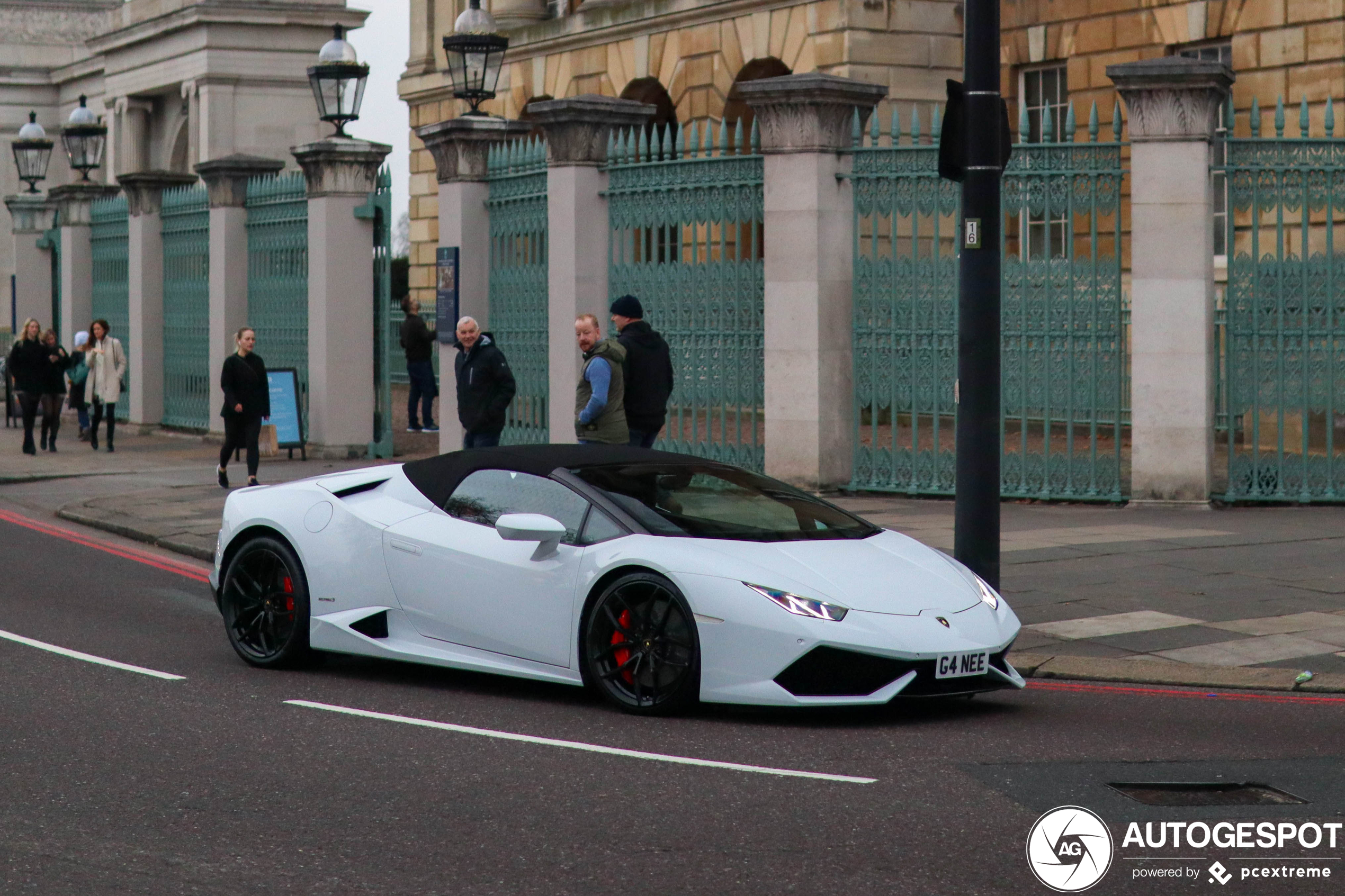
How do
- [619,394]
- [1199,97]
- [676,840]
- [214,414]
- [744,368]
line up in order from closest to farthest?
1. [676,840]
2. [619,394]
3. [1199,97]
4. [744,368]
5. [214,414]

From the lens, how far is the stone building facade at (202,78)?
1966 inches

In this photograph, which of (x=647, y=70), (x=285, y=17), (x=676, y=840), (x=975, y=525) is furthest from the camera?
(x=285, y=17)

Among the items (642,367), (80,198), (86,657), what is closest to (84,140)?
(80,198)

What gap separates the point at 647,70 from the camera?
28.7m

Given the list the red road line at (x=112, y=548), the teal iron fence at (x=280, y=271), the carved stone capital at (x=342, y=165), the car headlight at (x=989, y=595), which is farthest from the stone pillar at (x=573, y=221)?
the car headlight at (x=989, y=595)

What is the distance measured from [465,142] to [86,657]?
36.2 feet

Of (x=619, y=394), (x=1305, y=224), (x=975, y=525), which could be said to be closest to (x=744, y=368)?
(x=619, y=394)

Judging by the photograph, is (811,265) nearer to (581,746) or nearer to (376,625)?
(376,625)

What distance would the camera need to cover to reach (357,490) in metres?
9.60

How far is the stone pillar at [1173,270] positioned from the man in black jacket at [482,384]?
16.5 feet

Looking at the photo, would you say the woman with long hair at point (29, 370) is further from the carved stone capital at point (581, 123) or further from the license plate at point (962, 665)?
the license plate at point (962, 665)

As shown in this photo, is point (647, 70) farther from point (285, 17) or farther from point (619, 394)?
point (285, 17)

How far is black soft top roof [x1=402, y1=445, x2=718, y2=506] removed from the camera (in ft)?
29.8

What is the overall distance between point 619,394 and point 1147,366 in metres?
4.37
